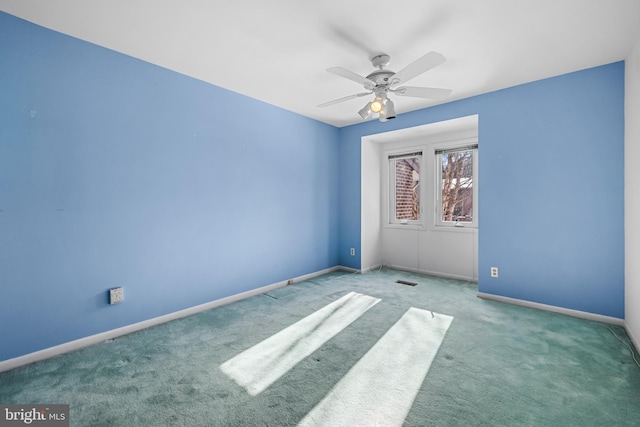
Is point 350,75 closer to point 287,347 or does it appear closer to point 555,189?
point 287,347

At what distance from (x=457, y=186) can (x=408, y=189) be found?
834 mm

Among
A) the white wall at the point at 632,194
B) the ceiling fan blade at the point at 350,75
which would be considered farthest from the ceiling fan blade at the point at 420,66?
the white wall at the point at 632,194

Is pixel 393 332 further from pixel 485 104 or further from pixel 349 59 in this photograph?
pixel 485 104

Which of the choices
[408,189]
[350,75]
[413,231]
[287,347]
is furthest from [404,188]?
[287,347]

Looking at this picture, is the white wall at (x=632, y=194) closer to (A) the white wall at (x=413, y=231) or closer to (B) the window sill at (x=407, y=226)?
(A) the white wall at (x=413, y=231)

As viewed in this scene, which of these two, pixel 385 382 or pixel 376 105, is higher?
pixel 376 105

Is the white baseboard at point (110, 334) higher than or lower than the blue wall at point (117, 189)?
lower

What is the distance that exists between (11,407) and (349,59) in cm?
340

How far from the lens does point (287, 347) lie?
2.44 m

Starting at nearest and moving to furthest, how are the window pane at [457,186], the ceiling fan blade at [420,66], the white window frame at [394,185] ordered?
the ceiling fan blade at [420,66] → the window pane at [457,186] → the white window frame at [394,185]

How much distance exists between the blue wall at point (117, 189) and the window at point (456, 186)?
8.61ft

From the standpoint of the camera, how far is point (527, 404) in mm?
1729

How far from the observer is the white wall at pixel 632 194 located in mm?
2410

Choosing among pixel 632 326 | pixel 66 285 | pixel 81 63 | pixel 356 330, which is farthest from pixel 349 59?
pixel 632 326
